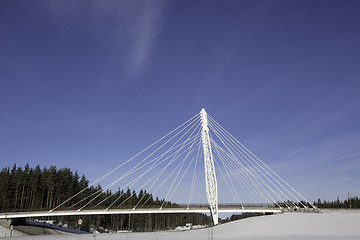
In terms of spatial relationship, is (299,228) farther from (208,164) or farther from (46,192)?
(46,192)

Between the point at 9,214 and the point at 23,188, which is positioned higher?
the point at 23,188

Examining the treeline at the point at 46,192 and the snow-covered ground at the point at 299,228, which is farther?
the treeline at the point at 46,192

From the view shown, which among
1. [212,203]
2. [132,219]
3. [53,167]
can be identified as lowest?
[132,219]

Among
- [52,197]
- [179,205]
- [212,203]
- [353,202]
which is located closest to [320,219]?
[212,203]

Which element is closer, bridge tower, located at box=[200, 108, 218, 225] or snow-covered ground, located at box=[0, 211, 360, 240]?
snow-covered ground, located at box=[0, 211, 360, 240]

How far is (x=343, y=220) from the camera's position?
26547 millimetres

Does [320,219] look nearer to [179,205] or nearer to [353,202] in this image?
[179,205]

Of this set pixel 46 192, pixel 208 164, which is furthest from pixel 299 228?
pixel 46 192

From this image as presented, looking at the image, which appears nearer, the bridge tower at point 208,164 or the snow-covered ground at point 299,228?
the snow-covered ground at point 299,228

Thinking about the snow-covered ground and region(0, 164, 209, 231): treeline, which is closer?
the snow-covered ground

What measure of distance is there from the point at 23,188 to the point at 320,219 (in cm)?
6643

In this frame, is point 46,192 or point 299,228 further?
point 46,192

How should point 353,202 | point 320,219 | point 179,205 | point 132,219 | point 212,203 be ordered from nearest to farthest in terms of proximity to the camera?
point 320,219 < point 212,203 < point 179,205 < point 132,219 < point 353,202

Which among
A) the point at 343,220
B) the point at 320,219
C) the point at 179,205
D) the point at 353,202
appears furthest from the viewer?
the point at 353,202
